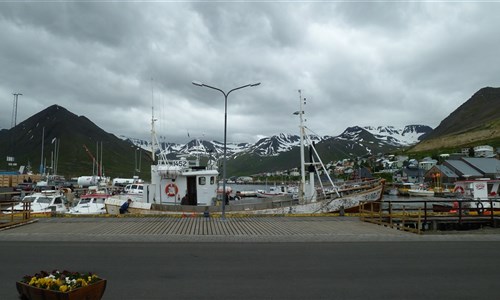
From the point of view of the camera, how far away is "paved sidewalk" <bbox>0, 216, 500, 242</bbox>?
15.3 m

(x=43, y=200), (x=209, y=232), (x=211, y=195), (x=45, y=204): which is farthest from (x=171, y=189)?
(x=209, y=232)
